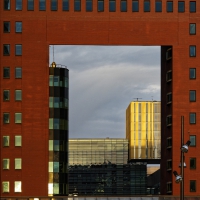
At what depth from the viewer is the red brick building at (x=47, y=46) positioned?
11131 cm

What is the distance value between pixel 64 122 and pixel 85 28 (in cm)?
3645

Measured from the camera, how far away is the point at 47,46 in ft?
369

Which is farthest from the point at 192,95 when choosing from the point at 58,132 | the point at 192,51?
the point at 58,132

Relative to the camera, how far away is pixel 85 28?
368 ft

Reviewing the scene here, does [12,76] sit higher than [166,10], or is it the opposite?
[166,10]

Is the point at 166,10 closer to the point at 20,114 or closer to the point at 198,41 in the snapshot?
the point at 198,41

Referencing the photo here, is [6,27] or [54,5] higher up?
[54,5]

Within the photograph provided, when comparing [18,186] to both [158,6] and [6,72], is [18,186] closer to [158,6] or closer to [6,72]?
[6,72]

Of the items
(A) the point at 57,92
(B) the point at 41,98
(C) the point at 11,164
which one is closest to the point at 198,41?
(B) the point at 41,98

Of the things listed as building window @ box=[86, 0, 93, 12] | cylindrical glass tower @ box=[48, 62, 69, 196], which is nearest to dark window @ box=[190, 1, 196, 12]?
building window @ box=[86, 0, 93, 12]

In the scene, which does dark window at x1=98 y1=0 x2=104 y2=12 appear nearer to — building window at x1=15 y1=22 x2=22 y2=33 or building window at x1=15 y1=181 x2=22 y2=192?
building window at x1=15 y1=22 x2=22 y2=33

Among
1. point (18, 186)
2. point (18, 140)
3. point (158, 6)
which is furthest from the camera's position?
point (158, 6)

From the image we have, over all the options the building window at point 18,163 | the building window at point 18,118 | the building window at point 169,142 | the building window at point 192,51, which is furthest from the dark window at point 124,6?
the building window at point 18,163

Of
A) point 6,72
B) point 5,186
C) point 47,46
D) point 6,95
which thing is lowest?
point 5,186
